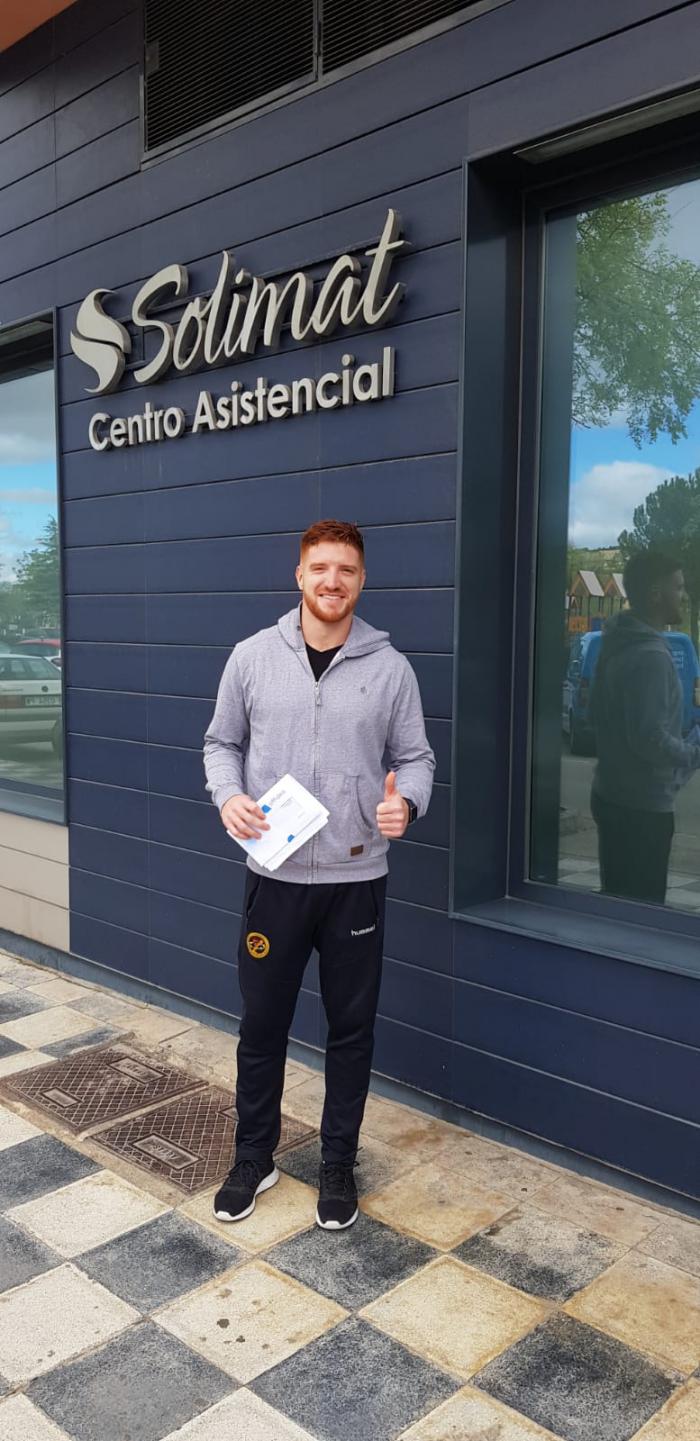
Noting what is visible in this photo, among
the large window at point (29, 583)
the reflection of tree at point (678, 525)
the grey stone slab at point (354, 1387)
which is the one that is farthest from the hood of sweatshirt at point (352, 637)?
the large window at point (29, 583)

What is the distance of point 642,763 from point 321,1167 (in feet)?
4.89

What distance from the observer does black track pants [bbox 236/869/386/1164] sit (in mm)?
2902

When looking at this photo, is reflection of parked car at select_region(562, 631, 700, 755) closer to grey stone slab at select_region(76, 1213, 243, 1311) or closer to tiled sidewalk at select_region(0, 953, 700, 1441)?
tiled sidewalk at select_region(0, 953, 700, 1441)

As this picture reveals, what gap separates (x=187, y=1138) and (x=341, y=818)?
1.26 m

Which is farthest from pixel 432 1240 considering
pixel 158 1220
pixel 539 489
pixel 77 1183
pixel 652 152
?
pixel 652 152

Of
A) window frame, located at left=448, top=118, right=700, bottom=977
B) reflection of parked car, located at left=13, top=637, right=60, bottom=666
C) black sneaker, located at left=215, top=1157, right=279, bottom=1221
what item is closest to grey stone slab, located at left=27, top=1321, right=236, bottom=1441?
black sneaker, located at left=215, top=1157, right=279, bottom=1221

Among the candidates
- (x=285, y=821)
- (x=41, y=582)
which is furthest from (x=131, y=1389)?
(x=41, y=582)

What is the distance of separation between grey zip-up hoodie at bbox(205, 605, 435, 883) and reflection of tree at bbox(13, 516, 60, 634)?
264 cm

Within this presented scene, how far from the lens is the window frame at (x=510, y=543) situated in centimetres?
326

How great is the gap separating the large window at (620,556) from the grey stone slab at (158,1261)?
149 cm

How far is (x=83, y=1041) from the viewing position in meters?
4.22

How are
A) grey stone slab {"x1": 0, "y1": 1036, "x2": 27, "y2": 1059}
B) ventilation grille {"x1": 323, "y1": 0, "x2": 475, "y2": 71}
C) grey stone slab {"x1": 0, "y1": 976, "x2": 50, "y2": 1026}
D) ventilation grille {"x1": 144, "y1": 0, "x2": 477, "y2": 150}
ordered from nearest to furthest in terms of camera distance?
1. ventilation grille {"x1": 323, "y1": 0, "x2": 475, "y2": 71}
2. ventilation grille {"x1": 144, "y1": 0, "x2": 477, "y2": 150}
3. grey stone slab {"x1": 0, "y1": 1036, "x2": 27, "y2": 1059}
4. grey stone slab {"x1": 0, "y1": 976, "x2": 50, "y2": 1026}

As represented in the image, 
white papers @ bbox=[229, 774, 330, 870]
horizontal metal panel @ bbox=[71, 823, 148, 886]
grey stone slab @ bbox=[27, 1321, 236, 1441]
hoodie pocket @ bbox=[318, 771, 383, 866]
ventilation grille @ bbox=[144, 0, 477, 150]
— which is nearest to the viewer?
grey stone slab @ bbox=[27, 1321, 236, 1441]

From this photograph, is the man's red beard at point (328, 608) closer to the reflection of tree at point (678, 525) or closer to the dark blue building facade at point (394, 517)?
the dark blue building facade at point (394, 517)
